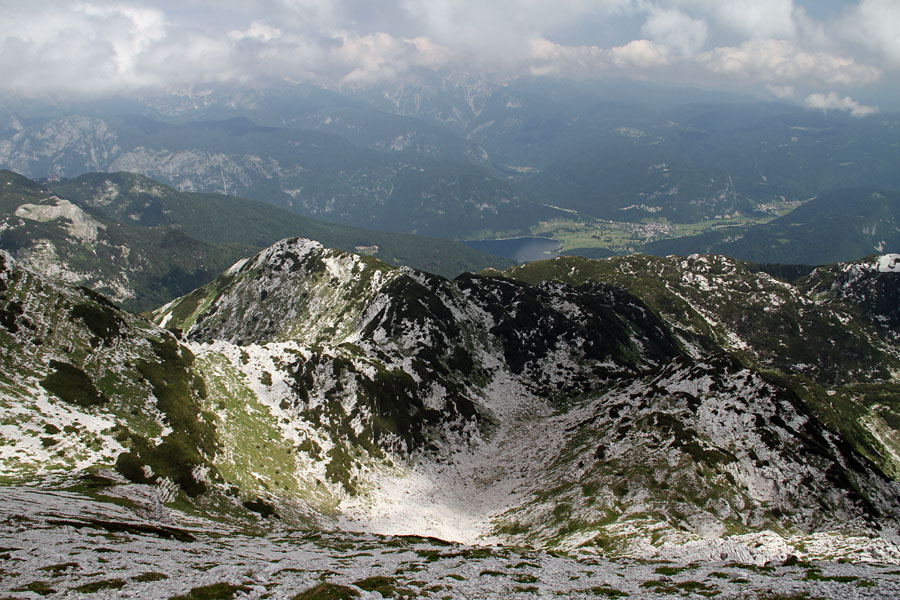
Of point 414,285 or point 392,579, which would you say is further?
point 414,285

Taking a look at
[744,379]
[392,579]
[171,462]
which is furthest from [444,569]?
[744,379]

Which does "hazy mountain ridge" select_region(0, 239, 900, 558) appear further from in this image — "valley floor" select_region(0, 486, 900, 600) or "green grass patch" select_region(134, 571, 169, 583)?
"green grass patch" select_region(134, 571, 169, 583)

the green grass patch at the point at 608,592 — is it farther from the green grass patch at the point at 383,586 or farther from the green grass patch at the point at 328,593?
the green grass patch at the point at 328,593

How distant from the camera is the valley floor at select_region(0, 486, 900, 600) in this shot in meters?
35.8

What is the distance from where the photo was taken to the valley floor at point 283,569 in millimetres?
35750

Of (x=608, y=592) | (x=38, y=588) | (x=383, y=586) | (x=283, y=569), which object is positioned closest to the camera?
(x=38, y=588)

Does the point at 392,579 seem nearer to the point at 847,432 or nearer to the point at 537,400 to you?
the point at 537,400

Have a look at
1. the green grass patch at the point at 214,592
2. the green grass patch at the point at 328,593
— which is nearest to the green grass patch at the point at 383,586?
the green grass patch at the point at 328,593

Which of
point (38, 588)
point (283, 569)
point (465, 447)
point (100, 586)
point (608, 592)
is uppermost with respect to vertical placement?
point (38, 588)

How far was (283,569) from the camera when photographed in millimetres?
43656

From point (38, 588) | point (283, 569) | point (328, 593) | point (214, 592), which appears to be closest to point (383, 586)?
point (328, 593)

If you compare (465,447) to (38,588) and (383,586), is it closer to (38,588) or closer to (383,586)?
(383,586)

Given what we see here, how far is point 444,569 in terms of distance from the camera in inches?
1907

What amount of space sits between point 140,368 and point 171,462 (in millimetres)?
27733
